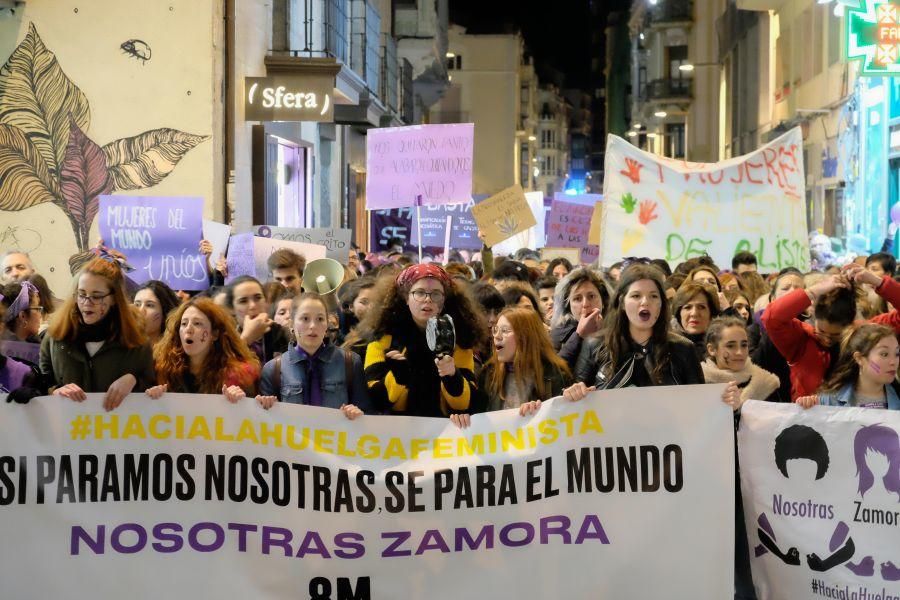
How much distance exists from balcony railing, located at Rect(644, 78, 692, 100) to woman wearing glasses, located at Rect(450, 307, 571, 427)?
194 ft

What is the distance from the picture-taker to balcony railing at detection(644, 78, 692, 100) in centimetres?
6431

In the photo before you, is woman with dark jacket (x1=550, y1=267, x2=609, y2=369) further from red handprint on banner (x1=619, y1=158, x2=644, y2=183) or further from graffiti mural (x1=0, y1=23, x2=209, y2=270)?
graffiti mural (x1=0, y1=23, x2=209, y2=270)

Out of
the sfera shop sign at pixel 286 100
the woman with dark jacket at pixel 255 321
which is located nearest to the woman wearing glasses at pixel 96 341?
the woman with dark jacket at pixel 255 321

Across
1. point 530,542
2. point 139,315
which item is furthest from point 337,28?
point 530,542

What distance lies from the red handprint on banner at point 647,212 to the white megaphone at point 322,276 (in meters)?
3.72

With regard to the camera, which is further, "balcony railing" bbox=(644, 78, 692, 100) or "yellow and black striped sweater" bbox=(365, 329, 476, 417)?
"balcony railing" bbox=(644, 78, 692, 100)

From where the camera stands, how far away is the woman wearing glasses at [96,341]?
6.12m

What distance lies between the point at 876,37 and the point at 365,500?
12.9 meters

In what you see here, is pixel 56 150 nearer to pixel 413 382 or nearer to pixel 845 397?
pixel 413 382

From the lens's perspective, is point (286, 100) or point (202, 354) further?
point (286, 100)

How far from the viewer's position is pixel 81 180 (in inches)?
565

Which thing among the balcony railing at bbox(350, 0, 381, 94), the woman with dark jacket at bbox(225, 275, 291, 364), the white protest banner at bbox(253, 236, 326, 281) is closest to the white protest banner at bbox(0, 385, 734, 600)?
the woman with dark jacket at bbox(225, 275, 291, 364)

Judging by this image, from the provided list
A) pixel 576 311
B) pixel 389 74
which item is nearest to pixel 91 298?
pixel 576 311

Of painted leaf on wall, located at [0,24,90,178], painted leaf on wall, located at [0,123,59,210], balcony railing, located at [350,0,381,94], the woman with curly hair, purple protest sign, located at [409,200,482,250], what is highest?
balcony railing, located at [350,0,381,94]
